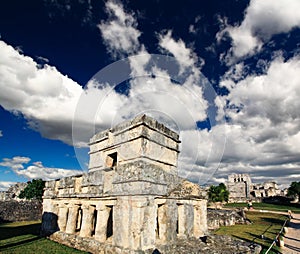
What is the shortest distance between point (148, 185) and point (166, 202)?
49.9 inches

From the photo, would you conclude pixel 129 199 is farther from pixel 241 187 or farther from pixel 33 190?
pixel 241 187

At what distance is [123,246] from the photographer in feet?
21.0

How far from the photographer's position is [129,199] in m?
6.64

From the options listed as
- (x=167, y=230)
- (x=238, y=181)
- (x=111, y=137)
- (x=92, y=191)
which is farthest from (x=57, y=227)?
(x=238, y=181)

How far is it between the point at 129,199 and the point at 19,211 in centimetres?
2102

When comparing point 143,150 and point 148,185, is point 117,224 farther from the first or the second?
point 143,150

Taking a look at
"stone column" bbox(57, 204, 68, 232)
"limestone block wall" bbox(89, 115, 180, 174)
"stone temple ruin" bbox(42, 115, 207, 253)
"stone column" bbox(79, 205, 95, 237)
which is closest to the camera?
"stone temple ruin" bbox(42, 115, 207, 253)

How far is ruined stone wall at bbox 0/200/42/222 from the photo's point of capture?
21328 mm

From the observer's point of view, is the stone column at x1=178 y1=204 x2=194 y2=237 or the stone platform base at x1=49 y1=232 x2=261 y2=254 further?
the stone column at x1=178 y1=204 x2=194 y2=237

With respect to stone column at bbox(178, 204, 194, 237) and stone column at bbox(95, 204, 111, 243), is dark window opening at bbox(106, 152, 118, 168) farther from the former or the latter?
stone column at bbox(178, 204, 194, 237)

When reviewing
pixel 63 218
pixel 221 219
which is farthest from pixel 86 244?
pixel 221 219

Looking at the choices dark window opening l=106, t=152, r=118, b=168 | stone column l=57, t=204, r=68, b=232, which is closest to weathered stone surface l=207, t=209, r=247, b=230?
dark window opening l=106, t=152, r=118, b=168

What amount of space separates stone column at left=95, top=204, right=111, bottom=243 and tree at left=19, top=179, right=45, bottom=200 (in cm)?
4233

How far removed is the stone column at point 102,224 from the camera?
25.9 feet
